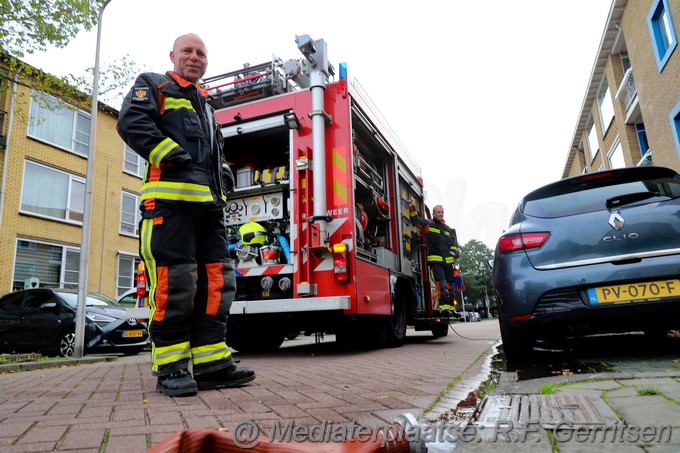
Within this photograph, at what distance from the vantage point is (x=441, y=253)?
8406mm

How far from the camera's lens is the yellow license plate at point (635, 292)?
3229 mm

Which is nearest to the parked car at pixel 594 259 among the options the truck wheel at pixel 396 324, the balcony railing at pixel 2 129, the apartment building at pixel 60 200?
the truck wheel at pixel 396 324

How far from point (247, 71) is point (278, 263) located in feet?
8.29

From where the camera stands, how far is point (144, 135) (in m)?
2.85

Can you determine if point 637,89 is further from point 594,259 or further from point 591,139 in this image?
point 594,259

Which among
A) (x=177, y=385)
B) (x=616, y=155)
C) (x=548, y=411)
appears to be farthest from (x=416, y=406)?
(x=616, y=155)

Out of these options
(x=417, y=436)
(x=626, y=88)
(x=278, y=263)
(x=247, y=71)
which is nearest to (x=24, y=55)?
(x=247, y=71)

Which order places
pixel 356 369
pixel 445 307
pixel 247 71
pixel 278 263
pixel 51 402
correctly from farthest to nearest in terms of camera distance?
pixel 445 307, pixel 247 71, pixel 278 263, pixel 356 369, pixel 51 402

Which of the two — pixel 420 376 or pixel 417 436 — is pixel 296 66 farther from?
pixel 417 436

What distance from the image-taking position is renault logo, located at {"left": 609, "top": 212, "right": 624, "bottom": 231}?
343 cm

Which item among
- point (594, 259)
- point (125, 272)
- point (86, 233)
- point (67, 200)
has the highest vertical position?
point (67, 200)

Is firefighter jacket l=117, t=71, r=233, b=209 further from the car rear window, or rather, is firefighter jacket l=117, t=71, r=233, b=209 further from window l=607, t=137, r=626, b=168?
window l=607, t=137, r=626, b=168

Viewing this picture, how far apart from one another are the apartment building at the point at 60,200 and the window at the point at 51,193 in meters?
0.03

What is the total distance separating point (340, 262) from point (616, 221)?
2608 millimetres
